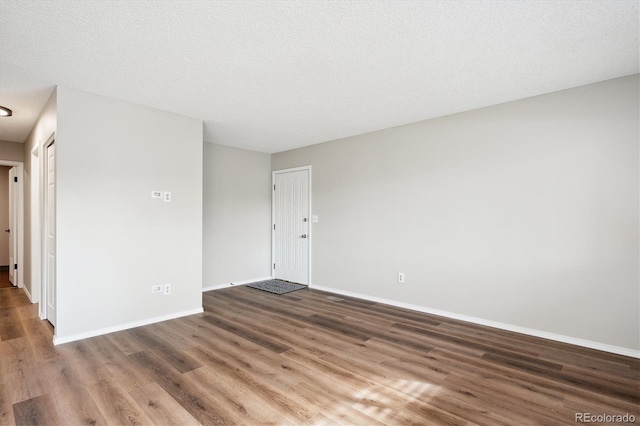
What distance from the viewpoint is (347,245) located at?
205 inches

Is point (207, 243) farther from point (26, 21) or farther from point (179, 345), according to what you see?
point (26, 21)

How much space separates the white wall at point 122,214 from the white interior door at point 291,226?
2.15m

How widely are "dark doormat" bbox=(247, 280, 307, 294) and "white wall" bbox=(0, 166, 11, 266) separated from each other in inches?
241

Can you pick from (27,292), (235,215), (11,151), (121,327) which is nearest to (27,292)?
(27,292)

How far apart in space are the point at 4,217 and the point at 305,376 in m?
8.55

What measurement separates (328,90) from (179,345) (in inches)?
120

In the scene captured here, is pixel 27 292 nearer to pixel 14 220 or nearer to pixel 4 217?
pixel 14 220

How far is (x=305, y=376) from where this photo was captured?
8.28 feet

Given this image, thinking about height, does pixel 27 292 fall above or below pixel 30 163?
below

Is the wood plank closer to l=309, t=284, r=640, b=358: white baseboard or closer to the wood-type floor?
the wood-type floor

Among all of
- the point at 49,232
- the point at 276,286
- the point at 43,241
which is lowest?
the point at 276,286

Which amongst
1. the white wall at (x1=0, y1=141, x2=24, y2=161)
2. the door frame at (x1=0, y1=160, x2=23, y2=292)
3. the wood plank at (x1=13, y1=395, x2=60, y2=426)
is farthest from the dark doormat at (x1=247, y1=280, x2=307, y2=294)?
the white wall at (x1=0, y1=141, x2=24, y2=161)

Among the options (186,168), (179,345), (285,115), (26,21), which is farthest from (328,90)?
(179,345)

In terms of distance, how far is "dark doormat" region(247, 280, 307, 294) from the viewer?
215 inches
